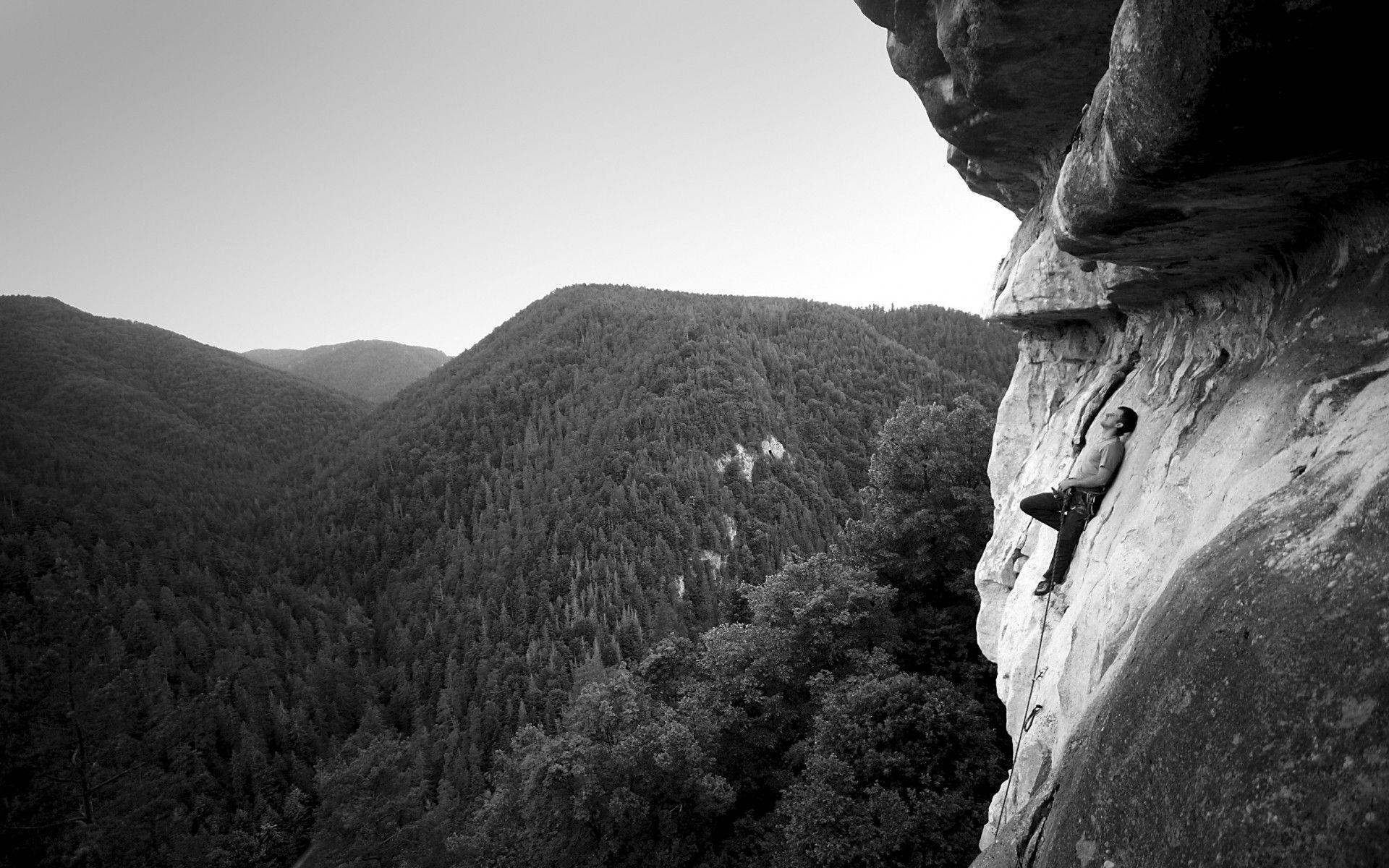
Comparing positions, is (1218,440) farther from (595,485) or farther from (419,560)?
(419,560)

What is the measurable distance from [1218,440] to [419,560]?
468ft

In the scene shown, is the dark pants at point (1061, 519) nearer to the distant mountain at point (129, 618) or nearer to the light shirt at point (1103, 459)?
the light shirt at point (1103, 459)

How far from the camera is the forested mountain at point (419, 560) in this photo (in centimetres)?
1950

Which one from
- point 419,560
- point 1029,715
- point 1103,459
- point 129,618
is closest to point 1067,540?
point 1103,459

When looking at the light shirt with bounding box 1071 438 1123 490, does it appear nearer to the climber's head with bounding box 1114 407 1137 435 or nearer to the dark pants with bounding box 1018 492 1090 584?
the climber's head with bounding box 1114 407 1137 435

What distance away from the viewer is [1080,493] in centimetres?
885

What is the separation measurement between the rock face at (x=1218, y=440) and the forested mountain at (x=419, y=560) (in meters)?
11.2

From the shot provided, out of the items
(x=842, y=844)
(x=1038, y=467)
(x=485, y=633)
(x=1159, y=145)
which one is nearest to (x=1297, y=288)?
(x=1159, y=145)

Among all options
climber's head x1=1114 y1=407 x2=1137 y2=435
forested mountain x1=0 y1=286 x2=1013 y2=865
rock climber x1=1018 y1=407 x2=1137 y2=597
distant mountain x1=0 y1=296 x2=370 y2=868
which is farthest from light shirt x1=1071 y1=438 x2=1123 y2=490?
distant mountain x1=0 y1=296 x2=370 y2=868

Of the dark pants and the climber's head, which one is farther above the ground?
the climber's head

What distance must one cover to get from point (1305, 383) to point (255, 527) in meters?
179

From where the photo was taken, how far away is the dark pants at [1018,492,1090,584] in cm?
901

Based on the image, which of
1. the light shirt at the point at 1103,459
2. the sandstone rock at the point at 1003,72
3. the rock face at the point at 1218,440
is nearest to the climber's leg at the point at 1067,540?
the rock face at the point at 1218,440

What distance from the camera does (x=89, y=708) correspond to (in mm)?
17609
